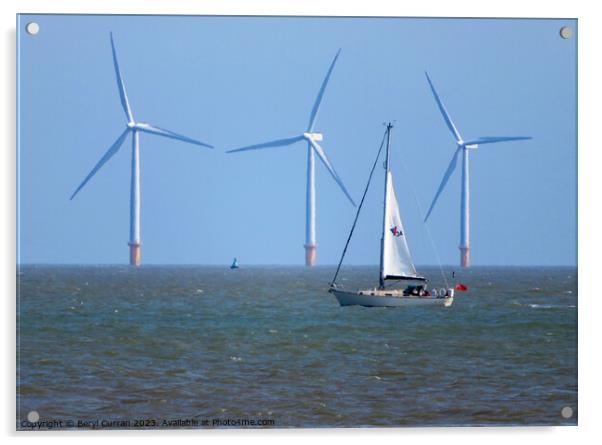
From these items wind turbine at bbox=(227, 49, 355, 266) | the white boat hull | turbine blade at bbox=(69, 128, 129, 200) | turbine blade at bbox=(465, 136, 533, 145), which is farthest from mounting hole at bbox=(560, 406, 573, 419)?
the white boat hull

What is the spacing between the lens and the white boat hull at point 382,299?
23.1 m

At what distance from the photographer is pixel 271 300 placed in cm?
1859

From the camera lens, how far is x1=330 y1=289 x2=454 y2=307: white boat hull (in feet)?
75.8

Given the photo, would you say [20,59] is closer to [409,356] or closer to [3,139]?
[3,139]

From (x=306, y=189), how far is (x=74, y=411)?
3666 millimetres

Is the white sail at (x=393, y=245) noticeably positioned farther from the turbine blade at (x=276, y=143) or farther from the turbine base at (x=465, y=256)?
the turbine blade at (x=276, y=143)

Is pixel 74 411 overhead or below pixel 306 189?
below

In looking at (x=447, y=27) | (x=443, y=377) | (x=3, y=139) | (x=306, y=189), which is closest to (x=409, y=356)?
(x=443, y=377)

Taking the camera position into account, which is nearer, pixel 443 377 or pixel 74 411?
pixel 74 411

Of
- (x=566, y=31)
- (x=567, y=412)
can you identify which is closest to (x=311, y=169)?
(x=566, y=31)

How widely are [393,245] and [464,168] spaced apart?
3.33 metres

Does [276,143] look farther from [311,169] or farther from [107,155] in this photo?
[107,155]

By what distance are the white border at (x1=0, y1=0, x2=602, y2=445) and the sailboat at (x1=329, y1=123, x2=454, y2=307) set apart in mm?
1823
